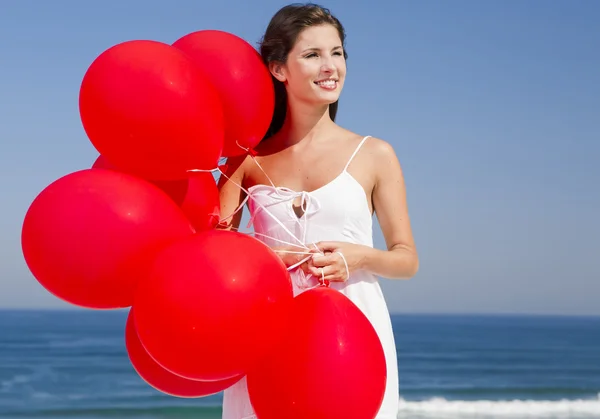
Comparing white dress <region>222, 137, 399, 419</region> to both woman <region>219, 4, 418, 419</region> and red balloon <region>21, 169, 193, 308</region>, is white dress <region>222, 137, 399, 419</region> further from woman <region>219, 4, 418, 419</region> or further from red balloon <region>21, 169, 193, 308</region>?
red balloon <region>21, 169, 193, 308</region>

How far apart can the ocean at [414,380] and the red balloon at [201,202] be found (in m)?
9.77

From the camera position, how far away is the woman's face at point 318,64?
3.01 m

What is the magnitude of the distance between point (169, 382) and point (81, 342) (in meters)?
21.2

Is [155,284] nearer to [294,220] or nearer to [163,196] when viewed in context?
[163,196]

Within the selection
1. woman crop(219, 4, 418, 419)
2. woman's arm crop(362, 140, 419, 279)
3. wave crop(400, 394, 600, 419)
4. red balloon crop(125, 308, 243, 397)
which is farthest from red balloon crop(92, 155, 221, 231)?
wave crop(400, 394, 600, 419)

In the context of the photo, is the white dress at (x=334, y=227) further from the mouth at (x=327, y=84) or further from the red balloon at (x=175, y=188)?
the red balloon at (x=175, y=188)

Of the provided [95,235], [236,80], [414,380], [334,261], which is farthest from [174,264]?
[414,380]

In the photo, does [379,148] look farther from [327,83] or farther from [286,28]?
[286,28]

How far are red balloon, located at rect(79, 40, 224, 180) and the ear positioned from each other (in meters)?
0.49

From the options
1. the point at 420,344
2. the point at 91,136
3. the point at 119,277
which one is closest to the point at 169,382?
the point at 119,277

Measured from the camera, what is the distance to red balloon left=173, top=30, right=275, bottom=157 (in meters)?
2.85

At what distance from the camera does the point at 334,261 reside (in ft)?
8.84

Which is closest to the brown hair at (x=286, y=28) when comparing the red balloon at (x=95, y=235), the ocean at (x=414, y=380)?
the red balloon at (x=95, y=235)

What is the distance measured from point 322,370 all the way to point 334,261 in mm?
431
